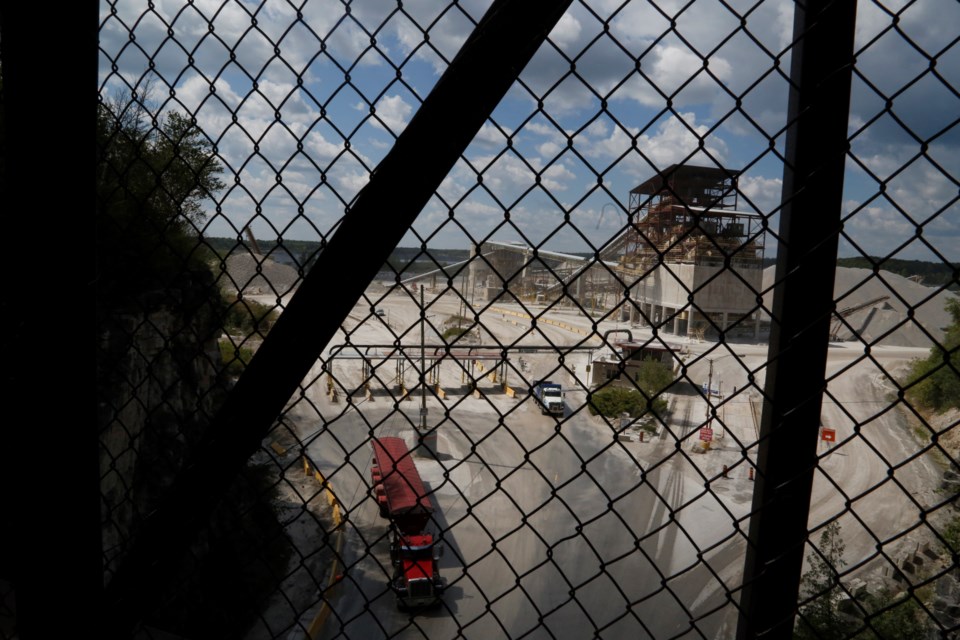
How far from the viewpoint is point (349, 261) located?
3.45 feet

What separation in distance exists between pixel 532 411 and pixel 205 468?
48.9 ft

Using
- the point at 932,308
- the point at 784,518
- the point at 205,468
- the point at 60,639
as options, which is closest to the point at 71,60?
the point at 205,468

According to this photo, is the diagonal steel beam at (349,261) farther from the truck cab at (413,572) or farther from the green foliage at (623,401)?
the green foliage at (623,401)

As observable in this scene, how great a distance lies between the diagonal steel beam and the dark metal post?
387 millimetres

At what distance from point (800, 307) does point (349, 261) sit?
72 centimetres

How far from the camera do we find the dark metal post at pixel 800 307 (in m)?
0.87

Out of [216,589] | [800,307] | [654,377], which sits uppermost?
[654,377]

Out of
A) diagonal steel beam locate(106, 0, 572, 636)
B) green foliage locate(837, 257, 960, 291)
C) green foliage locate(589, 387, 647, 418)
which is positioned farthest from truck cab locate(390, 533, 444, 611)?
green foliage locate(589, 387, 647, 418)

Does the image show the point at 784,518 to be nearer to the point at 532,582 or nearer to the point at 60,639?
the point at 60,639

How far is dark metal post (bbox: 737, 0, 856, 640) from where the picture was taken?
87 cm

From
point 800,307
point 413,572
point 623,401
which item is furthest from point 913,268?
point 623,401

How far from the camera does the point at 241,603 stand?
7977 mm

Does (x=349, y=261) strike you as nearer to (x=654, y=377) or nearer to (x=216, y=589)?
(x=216, y=589)

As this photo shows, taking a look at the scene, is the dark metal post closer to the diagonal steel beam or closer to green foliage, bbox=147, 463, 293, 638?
the diagonal steel beam
